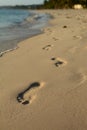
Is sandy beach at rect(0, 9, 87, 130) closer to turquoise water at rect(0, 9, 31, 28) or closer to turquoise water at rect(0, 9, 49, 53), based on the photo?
turquoise water at rect(0, 9, 49, 53)

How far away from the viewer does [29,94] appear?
9.77 ft

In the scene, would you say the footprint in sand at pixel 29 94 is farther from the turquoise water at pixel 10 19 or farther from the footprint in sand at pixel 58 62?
the turquoise water at pixel 10 19

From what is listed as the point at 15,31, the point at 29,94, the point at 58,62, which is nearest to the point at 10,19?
the point at 15,31

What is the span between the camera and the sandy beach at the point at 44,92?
2367 millimetres

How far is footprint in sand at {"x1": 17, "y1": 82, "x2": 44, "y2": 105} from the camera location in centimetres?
283

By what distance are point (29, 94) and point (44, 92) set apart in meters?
0.16

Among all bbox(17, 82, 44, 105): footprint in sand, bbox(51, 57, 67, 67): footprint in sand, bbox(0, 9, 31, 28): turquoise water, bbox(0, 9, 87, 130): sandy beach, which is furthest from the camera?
bbox(0, 9, 31, 28): turquoise water

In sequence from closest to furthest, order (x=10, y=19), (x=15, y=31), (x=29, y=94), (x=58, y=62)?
(x=29, y=94) → (x=58, y=62) → (x=15, y=31) → (x=10, y=19)

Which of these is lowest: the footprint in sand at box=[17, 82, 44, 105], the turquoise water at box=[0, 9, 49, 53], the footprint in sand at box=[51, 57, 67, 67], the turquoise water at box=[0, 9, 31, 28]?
the turquoise water at box=[0, 9, 31, 28]

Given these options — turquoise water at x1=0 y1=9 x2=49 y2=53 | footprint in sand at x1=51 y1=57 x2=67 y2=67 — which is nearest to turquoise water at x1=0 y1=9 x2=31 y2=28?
turquoise water at x1=0 y1=9 x2=49 y2=53

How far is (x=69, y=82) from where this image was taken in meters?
3.22

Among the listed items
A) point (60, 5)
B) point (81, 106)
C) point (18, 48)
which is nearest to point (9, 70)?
point (81, 106)

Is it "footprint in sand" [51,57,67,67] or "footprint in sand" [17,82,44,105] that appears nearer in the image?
"footprint in sand" [17,82,44,105]

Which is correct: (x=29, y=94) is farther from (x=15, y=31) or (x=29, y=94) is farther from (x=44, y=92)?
(x=15, y=31)
